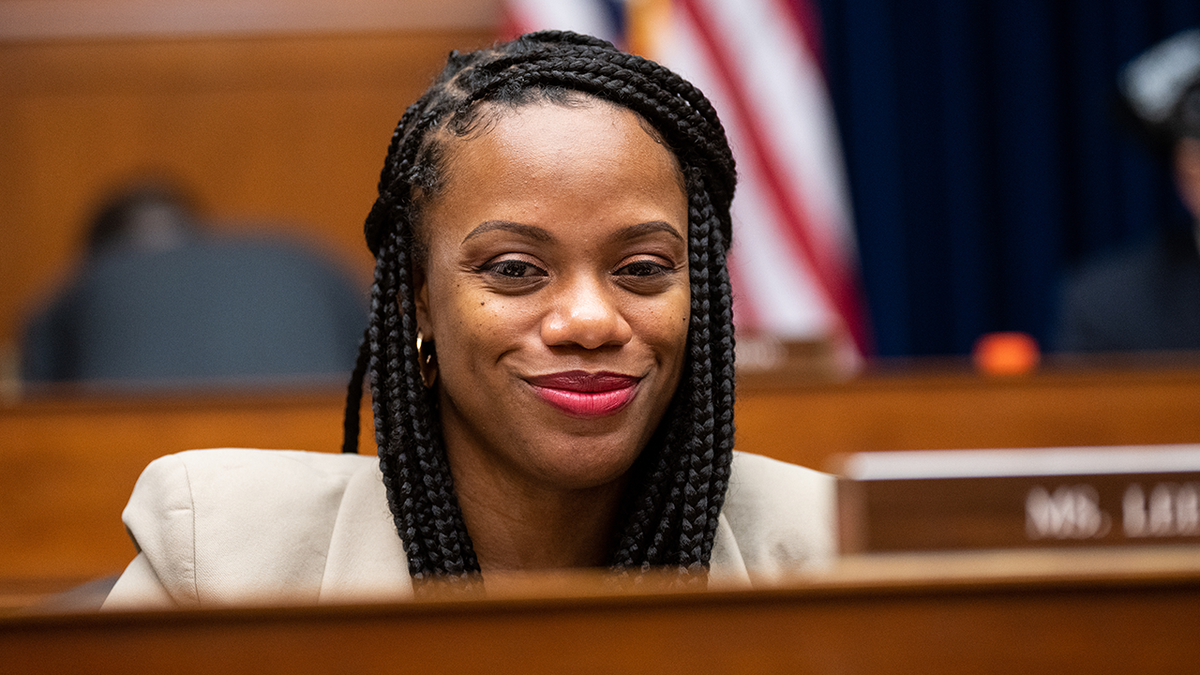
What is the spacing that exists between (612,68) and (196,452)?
21.3 inches

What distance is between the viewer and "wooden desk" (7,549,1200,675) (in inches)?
24.2

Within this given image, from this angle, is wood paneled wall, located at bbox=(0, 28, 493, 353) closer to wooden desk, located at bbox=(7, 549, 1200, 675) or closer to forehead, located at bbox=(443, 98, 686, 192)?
forehead, located at bbox=(443, 98, 686, 192)

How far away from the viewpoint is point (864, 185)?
13.3 ft

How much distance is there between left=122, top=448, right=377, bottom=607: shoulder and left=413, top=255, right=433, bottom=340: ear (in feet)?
0.58

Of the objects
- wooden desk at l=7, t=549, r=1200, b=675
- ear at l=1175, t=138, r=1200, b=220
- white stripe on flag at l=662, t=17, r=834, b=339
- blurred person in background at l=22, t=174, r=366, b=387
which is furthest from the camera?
white stripe on flag at l=662, t=17, r=834, b=339

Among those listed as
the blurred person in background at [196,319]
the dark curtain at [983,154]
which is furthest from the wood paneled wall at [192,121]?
the dark curtain at [983,154]

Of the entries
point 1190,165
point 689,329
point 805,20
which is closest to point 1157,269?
point 1190,165

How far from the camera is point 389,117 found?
411cm

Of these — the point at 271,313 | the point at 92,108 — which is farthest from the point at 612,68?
the point at 92,108

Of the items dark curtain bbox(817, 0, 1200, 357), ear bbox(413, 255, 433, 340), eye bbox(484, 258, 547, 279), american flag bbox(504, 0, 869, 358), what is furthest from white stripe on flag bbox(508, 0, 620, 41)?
eye bbox(484, 258, 547, 279)

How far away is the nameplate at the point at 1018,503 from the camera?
0.80 metres

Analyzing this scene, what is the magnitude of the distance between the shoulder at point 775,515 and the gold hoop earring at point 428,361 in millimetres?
318

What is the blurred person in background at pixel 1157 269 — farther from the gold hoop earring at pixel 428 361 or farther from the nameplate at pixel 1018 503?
the gold hoop earring at pixel 428 361

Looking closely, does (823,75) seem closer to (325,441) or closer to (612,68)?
(325,441)
